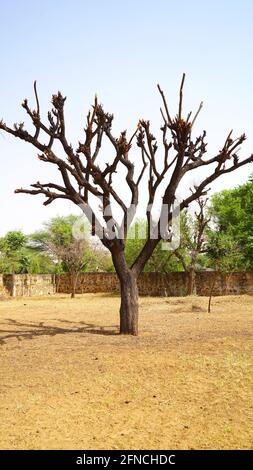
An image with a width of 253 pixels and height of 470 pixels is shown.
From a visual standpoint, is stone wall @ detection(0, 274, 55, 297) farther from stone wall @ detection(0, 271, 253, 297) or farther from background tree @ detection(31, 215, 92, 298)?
background tree @ detection(31, 215, 92, 298)

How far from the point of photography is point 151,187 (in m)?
10.9

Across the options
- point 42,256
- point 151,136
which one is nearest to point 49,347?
point 151,136

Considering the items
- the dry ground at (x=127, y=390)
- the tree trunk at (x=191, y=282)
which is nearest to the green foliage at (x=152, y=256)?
the tree trunk at (x=191, y=282)

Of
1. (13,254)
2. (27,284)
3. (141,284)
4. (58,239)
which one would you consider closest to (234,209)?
(141,284)

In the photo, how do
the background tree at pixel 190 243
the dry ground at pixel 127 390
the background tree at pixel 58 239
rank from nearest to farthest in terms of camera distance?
the dry ground at pixel 127 390 → the background tree at pixel 190 243 → the background tree at pixel 58 239

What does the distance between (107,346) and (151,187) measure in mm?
4303

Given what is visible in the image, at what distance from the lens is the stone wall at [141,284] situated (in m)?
27.3

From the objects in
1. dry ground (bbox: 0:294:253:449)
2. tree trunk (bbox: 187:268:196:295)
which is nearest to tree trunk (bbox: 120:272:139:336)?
dry ground (bbox: 0:294:253:449)

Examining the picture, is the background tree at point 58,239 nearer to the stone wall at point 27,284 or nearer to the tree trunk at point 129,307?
the stone wall at point 27,284

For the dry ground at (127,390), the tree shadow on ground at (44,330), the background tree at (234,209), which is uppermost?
the background tree at (234,209)

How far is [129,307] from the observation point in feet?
→ 32.8

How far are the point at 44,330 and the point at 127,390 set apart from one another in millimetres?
5397

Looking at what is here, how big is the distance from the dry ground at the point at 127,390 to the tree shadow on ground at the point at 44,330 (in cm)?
21
